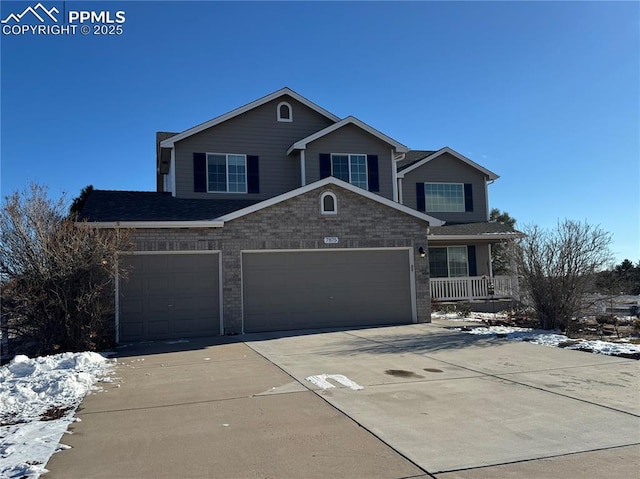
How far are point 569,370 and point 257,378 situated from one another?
17.0ft

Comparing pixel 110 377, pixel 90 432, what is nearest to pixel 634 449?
pixel 90 432

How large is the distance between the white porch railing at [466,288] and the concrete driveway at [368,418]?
1043cm

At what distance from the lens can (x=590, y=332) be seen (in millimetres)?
13156

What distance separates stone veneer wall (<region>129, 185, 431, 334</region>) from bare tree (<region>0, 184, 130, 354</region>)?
→ 232 centimetres

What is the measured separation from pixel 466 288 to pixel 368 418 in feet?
52.1

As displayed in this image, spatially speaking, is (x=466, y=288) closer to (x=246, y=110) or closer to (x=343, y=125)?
(x=343, y=125)

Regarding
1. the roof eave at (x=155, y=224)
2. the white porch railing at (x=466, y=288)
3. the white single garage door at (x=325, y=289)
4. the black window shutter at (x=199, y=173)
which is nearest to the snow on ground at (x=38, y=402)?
the roof eave at (x=155, y=224)

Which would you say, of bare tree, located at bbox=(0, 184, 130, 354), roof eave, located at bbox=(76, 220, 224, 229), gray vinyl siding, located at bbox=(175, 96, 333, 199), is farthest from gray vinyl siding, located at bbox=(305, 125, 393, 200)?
bare tree, located at bbox=(0, 184, 130, 354)

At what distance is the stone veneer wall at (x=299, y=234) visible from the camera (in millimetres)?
13711

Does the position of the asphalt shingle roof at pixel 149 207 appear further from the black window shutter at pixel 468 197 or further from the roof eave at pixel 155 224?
the black window shutter at pixel 468 197

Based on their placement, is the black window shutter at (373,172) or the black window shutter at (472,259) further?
the black window shutter at (472,259)

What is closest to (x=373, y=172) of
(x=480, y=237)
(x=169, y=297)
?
(x=480, y=237)

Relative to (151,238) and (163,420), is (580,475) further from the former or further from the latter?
(151,238)

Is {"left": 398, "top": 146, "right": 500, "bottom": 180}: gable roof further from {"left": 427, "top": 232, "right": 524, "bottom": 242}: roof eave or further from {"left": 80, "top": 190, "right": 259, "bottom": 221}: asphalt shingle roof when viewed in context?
{"left": 80, "top": 190, "right": 259, "bottom": 221}: asphalt shingle roof
